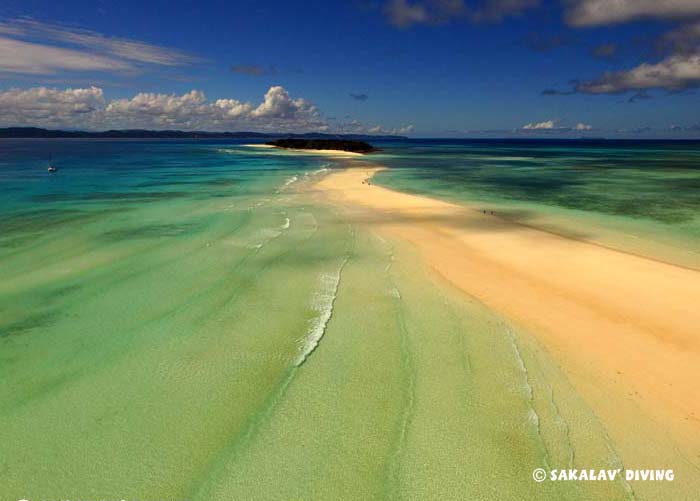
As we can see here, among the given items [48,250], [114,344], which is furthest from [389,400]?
[48,250]

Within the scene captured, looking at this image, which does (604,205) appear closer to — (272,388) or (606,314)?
(606,314)

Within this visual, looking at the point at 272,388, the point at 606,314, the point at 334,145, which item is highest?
the point at 334,145

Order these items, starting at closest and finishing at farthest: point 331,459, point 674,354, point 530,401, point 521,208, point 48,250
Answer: point 331,459
point 530,401
point 674,354
point 48,250
point 521,208

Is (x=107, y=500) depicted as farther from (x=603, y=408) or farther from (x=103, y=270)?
(x=103, y=270)

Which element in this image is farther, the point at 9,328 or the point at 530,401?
the point at 9,328

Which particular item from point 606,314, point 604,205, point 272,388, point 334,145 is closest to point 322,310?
point 272,388

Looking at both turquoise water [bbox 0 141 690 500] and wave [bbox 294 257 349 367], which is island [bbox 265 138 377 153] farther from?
turquoise water [bbox 0 141 690 500]

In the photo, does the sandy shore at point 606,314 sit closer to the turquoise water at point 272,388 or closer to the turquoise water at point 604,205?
the turquoise water at point 272,388

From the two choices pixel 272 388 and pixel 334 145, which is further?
pixel 334 145
